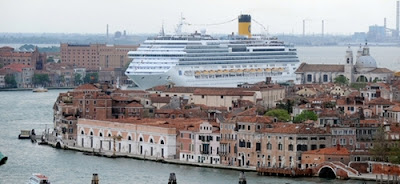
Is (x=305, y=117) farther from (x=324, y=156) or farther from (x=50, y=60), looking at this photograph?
(x=50, y=60)

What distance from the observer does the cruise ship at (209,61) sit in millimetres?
45188

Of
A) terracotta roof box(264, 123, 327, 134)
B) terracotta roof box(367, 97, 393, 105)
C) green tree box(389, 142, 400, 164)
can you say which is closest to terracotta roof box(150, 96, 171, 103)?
terracotta roof box(367, 97, 393, 105)

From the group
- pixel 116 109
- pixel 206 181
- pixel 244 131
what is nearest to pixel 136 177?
pixel 206 181

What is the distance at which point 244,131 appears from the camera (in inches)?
1008

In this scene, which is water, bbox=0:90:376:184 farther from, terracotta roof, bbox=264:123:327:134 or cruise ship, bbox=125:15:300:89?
cruise ship, bbox=125:15:300:89

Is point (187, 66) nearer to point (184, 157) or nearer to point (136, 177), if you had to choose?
point (184, 157)

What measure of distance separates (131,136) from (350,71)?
20.4 metres

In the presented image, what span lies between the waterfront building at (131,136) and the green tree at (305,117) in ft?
7.43

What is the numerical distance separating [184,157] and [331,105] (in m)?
5.78

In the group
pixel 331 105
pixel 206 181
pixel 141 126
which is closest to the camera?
pixel 206 181

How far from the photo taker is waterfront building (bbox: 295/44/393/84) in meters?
46.5

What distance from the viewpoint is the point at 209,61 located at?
156 feet

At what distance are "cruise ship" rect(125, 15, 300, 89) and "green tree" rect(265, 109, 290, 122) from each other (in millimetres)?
14425

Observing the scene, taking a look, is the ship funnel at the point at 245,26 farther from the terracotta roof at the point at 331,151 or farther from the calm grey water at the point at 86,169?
the terracotta roof at the point at 331,151
